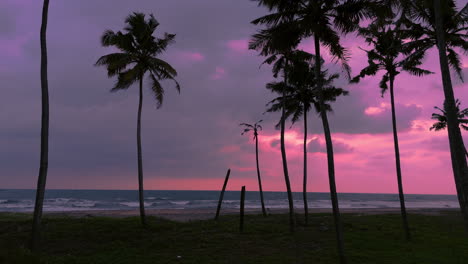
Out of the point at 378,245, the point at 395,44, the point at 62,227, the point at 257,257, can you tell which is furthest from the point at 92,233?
the point at 395,44

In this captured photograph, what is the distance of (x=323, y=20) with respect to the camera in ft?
46.9

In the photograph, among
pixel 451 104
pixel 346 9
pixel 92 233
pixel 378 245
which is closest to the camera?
pixel 451 104

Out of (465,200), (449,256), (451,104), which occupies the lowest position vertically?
(449,256)

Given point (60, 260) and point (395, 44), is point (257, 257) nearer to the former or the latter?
point (60, 260)

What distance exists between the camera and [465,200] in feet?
39.3

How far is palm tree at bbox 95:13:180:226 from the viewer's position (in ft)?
73.7

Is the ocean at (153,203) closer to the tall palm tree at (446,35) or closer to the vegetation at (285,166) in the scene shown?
the vegetation at (285,166)

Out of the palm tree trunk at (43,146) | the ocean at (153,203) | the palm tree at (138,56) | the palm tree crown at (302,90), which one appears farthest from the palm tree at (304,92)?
the ocean at (153,203)

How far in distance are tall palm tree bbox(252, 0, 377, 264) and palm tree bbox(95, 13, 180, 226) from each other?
10174mm

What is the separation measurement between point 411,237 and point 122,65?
67.8 feet

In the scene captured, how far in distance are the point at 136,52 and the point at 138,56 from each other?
0.31m

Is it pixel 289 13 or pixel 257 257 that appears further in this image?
pixel 257 257

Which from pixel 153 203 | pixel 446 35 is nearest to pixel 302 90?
pixel 446 35

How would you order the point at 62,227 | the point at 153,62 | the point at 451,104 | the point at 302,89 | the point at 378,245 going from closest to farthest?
the point at 451,104 < the point at 378,245 < the point at 62,227 < the point at 153,62 < the point at 302,89
